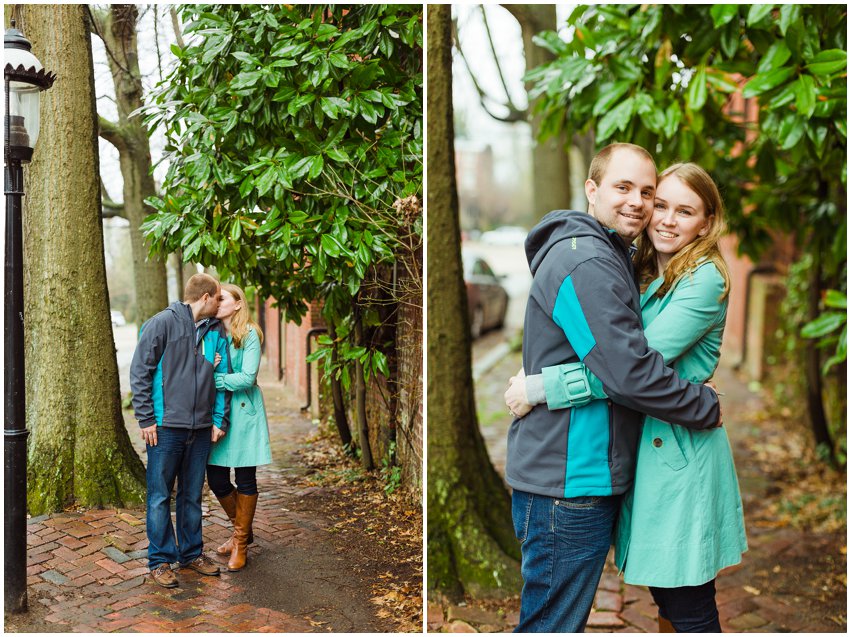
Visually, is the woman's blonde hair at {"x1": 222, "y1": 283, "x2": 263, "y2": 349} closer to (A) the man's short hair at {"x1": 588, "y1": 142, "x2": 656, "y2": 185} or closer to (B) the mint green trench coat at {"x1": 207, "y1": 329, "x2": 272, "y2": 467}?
(B) the mint green trench coat at {"x1": 207, "y1": 329, "x2": 272, "y2": 467}

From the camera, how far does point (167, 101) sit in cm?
257

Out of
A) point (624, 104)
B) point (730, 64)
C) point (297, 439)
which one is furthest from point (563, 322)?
point (730, 64)

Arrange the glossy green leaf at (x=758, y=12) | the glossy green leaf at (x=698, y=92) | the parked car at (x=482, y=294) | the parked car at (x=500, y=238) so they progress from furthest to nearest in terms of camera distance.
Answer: the parked car at (x=500, y=238), the parked car at (x=482, y=294), the glossy green leaf at (x=698, y=92), the glossy green leaf at (x=758, y=12)

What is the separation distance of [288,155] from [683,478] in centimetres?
157

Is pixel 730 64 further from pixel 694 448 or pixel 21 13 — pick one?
pixel 21 13

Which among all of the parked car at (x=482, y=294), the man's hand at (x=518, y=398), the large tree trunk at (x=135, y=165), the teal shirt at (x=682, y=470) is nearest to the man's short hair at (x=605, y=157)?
the teal shirt at (x=682, y=470)

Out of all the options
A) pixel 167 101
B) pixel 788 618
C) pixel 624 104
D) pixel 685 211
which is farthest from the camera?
pixel 788 618

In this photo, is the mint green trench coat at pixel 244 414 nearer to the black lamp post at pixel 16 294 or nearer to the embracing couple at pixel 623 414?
the black lamp post at pixel 16 294

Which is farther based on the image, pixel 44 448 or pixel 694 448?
pixel 44 448

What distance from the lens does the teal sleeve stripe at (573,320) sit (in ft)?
6.72

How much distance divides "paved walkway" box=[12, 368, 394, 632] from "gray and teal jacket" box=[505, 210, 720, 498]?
2.80ft

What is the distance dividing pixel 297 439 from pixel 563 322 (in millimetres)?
1093

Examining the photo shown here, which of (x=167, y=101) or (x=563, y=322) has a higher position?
(x=167, y=101)

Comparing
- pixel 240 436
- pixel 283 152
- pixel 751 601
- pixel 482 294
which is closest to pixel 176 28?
pixel 283 152
